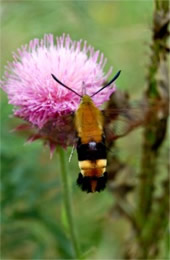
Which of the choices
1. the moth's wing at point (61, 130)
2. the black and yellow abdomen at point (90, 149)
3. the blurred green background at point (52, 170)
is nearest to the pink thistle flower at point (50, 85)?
the moth's wing at point (61, 130)

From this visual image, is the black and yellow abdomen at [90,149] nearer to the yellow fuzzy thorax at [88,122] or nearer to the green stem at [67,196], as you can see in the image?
the yellow fuzzy thorax at [88,122]

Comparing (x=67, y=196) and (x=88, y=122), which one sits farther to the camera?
(x=67, y=196)

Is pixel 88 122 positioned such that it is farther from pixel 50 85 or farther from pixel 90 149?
pixel 50 85

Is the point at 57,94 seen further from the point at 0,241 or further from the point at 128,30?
the point at 128,30

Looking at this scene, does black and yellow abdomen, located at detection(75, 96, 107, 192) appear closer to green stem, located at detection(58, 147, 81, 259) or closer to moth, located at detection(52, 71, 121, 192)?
moth, located at detection(52, 71, 121, 192)

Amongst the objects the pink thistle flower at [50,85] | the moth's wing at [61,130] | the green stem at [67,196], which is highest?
the pink thistle flower at [50,85]

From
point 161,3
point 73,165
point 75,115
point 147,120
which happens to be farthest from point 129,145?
point 75,115

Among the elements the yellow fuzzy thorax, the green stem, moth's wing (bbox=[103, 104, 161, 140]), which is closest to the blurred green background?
the green stem

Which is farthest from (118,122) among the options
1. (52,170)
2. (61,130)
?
(52,170)
